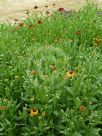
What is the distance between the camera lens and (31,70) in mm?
4699

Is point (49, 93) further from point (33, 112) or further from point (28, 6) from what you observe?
point (28, 6)

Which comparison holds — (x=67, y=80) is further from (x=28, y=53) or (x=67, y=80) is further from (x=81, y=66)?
(x=28, y=53)

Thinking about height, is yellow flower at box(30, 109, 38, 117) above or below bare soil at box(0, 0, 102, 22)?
above

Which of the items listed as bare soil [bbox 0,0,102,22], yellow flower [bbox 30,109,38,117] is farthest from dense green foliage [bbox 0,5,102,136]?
bare soil [bbox 0,0,102,22]

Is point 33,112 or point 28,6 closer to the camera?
point 33,112

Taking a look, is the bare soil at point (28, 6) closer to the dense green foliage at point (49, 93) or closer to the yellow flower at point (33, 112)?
the dense green foliage at point (49, 93)

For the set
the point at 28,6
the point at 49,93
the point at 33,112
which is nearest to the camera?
the point at 33,112

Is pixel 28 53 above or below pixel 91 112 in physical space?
above

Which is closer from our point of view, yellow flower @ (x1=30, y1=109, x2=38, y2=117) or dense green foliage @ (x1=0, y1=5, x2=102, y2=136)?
yellow flower @ (x1=30, y1=109, x2=38, y2=117)

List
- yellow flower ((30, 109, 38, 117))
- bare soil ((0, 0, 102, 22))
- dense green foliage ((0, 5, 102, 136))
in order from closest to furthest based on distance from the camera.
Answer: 1. yellow flower ((30, 109, 38, 117))
2. dense green foliage ((0, 5, 102, 136))
3. bare soil ((0, 0, 102, 22))

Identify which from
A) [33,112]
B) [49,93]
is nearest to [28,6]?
[49,93]

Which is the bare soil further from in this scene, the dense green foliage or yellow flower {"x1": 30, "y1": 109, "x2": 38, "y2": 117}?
yellow flower {"x1": 30, "y1": 109, "x2": 38, "y2": 117}

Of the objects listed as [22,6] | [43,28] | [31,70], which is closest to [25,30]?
[43,28]

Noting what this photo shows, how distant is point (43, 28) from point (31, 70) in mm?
2083
